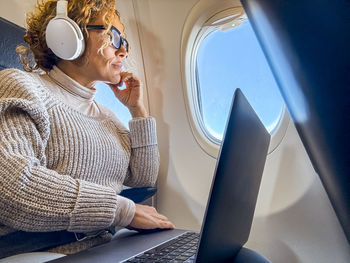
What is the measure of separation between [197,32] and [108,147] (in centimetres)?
86

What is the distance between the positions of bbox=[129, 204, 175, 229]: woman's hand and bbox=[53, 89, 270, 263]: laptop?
1.7 inches

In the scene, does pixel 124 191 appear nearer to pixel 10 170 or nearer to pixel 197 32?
pixel 10 170

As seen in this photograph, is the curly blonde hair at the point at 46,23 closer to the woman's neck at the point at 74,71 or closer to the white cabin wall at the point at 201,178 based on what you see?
the woman's neck at the point at 74,71

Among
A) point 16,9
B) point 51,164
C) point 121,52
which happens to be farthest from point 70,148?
point 16,9

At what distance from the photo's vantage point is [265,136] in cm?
72

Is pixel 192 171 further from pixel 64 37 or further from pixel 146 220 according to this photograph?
pixel 64 37

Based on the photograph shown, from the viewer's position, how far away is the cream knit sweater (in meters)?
0.61

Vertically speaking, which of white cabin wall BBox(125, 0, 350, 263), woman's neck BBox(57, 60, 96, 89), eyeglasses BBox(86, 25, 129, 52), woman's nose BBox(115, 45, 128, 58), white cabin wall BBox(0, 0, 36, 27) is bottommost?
white cabin wall BBox(125, 0, 350, 263)

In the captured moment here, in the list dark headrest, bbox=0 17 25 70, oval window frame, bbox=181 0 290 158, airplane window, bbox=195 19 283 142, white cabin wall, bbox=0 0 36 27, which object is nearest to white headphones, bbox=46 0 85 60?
dark headrest, bbox=0 17 25 70

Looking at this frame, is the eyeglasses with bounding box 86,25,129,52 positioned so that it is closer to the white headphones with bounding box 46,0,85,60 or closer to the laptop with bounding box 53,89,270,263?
the white headphones with bounding box 46,0,85,60

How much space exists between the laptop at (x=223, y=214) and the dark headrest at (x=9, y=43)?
615 millimetres

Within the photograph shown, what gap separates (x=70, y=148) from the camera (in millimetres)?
781

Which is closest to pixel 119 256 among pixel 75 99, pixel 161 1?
pixel 75 99

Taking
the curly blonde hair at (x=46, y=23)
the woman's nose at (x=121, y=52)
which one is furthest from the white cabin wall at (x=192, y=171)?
the woman's nose at (x=121, y=52)
